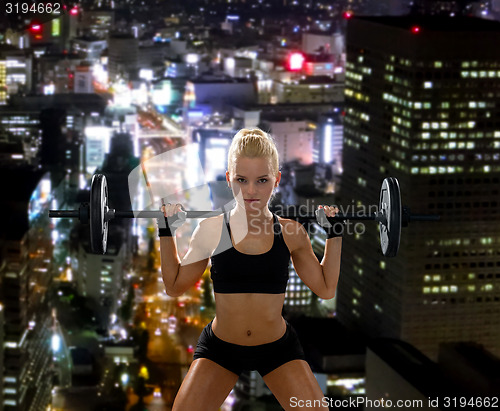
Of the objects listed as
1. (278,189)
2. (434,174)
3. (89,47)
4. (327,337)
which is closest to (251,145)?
(278,189)

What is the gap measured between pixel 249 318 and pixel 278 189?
8730 millimetres

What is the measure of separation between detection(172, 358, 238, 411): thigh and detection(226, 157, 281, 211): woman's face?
13.1 inches

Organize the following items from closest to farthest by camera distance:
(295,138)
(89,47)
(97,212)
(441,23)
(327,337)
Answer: (97,212) → (327,337) → (441,23) → (295,138) → (89,47)

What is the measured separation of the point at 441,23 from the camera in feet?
56.9

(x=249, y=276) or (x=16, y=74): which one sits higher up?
(x=249, y=276)

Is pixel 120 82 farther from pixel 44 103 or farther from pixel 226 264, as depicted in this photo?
pixel 226 264

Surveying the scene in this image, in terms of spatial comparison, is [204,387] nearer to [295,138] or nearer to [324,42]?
[295,138]

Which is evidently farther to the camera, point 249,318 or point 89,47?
point 89,47

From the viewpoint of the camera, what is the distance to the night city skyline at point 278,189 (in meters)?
12.3

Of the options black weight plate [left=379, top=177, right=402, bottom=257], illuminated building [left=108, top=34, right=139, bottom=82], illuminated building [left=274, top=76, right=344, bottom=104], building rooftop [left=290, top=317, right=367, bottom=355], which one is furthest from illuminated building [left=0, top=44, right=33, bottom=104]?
black weight plate [left=379, top=177, right=402, bottom=257]

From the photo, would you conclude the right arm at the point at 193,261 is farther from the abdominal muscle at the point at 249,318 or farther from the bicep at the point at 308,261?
the bicep at the point at 308,261

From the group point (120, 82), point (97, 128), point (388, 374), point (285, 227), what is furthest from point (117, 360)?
point (120, 82)

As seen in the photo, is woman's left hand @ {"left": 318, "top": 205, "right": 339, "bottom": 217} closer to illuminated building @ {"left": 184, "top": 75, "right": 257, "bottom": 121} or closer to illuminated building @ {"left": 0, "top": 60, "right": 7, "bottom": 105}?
illuminated building @ {"left": 0, "top": 60, "right": 7, "bottom": 105}

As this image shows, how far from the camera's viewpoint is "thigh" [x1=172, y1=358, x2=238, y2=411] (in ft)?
7.18
